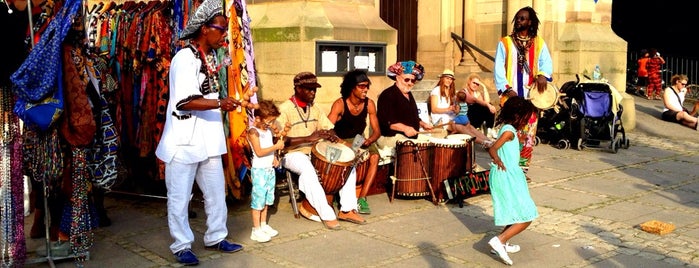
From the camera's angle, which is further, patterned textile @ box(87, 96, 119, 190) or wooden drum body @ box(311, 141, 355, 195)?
wooden drum body @ box(311, 141, 355, 195)

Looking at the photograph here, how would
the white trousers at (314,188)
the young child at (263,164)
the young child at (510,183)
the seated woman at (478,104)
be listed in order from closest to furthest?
the young child at (510,183) < the young child at (263,164) < the white trousers at (314,188) < the seated woman at (478,104)

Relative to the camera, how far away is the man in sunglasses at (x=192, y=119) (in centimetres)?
538

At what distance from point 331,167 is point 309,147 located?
393mm

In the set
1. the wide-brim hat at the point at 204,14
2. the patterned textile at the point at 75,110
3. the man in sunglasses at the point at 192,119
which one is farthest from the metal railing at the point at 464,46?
the patterned textile at the point at 75,110

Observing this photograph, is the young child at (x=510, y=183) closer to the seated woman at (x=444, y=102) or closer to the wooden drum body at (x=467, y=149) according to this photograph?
the wooden drum body at (x=467, y=149)

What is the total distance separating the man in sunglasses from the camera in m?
5.38

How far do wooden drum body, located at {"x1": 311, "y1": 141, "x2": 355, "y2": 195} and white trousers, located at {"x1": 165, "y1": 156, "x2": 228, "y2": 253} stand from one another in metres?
1.34

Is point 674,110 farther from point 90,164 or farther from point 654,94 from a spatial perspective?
point 90,164

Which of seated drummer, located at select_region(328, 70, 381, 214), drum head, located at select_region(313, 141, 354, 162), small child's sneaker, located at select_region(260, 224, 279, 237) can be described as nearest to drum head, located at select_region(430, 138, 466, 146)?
seated drummer, located at select_region(328, 70, 381, 214)

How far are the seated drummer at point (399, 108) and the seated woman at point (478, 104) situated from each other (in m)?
2.45

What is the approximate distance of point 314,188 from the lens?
22.5 ft

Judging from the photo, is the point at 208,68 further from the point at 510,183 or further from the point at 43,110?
the point at 510,183

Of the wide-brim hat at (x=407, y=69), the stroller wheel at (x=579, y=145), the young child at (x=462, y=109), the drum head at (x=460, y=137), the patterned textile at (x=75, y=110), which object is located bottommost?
the stroller wheel at (x=579, y=145)

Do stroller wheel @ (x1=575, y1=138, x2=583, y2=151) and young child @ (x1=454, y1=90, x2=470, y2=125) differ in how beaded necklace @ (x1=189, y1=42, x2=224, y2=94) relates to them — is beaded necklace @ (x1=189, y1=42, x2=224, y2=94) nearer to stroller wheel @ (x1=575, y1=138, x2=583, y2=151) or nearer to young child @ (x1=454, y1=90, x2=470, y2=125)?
young child @ (x1=454, y1=90, x2=470, y2=125)
